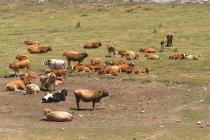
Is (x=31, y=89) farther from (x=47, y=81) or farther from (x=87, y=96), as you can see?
(x=87, y=96)

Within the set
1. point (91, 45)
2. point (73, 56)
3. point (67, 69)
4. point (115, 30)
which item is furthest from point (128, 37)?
point (67, 69)

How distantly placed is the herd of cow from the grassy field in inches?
21.3

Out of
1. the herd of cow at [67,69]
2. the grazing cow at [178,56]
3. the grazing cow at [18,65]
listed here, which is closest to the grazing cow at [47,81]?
the herd of cow at [67,69]

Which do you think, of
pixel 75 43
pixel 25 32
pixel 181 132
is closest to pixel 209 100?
pixel 181 132

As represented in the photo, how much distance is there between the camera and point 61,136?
17.9 meters

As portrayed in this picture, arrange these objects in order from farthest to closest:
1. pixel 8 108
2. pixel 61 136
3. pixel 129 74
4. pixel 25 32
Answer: pixel 25 32 < pixel 129 74 < pixel 8 108 < pixel 61 136

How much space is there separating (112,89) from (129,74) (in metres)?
3.21

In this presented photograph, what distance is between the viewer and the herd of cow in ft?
71.8

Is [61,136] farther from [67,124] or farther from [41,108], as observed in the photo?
[41,108]

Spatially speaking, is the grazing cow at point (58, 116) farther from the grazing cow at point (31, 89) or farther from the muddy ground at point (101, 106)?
the grazing cow at point (31, 89)

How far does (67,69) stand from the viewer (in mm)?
29234

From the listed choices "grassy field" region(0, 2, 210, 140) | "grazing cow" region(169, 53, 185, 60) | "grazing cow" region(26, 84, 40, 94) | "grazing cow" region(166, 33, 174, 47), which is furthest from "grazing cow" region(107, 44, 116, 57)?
"grazing cow" region(26, 84, 40, 94)

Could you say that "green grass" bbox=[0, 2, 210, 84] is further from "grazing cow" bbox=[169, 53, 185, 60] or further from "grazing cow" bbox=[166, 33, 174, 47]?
"grazing cow" bbox=[169, 53, 185, 60]

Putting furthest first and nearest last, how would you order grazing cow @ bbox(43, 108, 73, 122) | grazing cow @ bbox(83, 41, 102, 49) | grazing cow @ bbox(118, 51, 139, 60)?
grazing cow @ bbox(83, 41, 102, 49) < grazing cow @ bbox(118, 51, 139, 60) < grazing cow @ bbox(43, 108, 73, 122)
